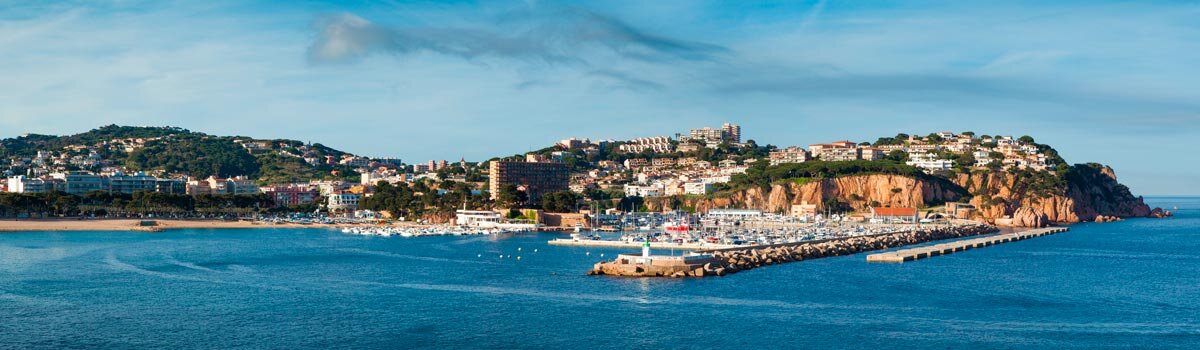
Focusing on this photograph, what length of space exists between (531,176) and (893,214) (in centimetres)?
3375

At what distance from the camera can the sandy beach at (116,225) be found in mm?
67438

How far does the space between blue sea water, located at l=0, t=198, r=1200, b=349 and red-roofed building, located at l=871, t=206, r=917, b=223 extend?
101 ft

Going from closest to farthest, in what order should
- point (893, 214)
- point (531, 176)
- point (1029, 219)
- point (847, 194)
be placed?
point (1029, 219) → point (893, 214) → point (847, 194) → point (531, 176)

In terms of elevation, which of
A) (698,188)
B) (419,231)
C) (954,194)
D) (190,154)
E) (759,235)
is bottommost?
(759,235)

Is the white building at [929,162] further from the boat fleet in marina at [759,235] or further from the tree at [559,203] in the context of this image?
the tree at [559,203]

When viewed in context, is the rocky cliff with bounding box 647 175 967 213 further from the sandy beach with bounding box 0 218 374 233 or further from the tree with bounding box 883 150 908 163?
the sandy beach with bounding box 0 218 374 233

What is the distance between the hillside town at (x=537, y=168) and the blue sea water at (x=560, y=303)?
40.1m

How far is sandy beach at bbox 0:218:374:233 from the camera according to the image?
67.4 metres

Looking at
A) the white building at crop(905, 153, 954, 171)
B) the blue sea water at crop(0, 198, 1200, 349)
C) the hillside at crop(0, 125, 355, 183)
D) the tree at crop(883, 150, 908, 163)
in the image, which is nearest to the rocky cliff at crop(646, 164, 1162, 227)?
the white building at crop(905, 153, 954, 171)

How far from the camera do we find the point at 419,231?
6575 cm

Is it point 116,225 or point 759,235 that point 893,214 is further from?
point 116,225

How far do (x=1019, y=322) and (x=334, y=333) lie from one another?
648 inches

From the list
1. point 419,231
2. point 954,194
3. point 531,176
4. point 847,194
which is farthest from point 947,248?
point 531,176

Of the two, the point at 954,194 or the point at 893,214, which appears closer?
the point at 893,214
